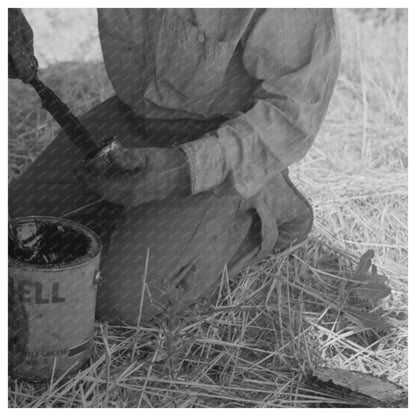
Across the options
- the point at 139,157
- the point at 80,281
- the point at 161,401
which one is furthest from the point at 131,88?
the point at 161,401

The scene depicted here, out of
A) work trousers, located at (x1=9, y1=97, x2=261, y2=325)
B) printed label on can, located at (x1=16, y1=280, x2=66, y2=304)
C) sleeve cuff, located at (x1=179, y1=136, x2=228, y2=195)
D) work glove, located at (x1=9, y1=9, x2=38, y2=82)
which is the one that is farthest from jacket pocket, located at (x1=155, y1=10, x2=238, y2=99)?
printed label on can, located at (x1=16, y1=280, x2=66, y2=304)

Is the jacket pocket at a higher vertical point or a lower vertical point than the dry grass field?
higher

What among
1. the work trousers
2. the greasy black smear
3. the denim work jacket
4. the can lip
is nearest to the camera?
the can lip

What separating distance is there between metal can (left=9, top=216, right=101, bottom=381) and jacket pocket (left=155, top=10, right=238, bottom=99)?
1.93 ft

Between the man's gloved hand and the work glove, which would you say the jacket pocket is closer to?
the man's gloved hand

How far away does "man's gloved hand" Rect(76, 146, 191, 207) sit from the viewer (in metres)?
2.09

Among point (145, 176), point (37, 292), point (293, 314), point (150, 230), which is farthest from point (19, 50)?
point (293, 314)

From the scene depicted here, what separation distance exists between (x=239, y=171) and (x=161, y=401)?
0.63 meters

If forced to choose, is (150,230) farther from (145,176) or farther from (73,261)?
(73,261)

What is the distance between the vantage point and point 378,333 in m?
2.41

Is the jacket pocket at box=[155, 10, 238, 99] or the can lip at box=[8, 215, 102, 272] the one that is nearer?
the can lip at box=[8, 215, 102, 272]

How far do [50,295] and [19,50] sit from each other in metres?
0.58

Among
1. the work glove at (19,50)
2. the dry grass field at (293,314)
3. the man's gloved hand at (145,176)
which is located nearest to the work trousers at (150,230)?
the dry grass field at (293,314)
